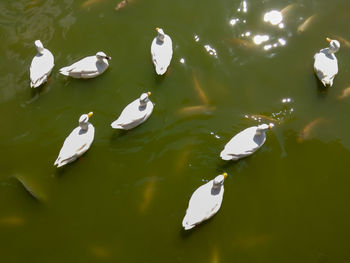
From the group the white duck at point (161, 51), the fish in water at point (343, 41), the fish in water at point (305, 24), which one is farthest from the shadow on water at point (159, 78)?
the fish in water at point (343, 41)

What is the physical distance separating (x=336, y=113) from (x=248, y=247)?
2.13 meters

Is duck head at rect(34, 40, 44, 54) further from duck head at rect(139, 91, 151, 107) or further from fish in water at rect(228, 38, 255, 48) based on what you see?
fish in water at rect(228, 38, 255, 48)

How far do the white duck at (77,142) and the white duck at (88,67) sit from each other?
2.04 ft

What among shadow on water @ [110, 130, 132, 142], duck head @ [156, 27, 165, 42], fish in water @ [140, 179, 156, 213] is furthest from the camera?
duck head @ [156, 27, 165, 42]

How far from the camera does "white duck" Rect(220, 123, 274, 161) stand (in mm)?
4434

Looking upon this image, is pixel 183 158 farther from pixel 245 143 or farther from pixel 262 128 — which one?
pixel 262 128

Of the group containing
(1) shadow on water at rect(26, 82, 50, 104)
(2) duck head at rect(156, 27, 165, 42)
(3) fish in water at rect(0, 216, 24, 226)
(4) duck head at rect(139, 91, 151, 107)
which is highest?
(1) shadow on water at rect(26, 82, 50, 104)

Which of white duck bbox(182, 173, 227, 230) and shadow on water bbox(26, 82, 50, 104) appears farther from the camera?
shadow on water bbox(26, 82, 50, 104)

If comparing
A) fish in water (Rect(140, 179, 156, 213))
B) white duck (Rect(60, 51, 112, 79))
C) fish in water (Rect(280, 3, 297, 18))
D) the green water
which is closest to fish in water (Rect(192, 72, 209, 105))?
the green water

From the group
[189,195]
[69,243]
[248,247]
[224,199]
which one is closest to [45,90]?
[69,243]

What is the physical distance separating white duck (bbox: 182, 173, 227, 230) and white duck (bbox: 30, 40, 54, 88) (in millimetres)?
2494

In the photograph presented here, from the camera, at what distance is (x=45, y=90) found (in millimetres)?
4957

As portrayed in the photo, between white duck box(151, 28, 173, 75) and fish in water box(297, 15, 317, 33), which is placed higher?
white duck box(151, 28, 173, 75)

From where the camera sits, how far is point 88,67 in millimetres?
4871
